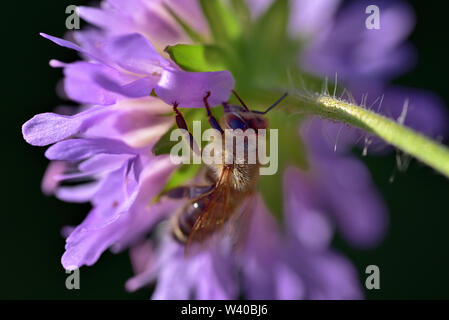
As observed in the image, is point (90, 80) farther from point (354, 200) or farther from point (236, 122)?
point (354, 200)

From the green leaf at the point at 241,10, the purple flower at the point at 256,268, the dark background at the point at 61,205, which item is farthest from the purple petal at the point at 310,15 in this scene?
the purple flower at the point at 256,268

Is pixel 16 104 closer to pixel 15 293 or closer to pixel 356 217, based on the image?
pixel 15 293

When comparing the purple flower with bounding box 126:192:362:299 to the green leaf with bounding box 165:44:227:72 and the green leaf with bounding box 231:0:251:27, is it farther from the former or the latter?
the green leaf with bounding box 231:0:251:27

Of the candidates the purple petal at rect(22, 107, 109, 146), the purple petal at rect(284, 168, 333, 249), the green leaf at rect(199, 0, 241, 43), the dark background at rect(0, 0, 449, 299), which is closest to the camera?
the purple petal at rect(22, 107, 109, 146)

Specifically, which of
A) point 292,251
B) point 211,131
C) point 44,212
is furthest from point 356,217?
point 44,212

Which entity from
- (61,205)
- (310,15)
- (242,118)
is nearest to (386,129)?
(242,118)

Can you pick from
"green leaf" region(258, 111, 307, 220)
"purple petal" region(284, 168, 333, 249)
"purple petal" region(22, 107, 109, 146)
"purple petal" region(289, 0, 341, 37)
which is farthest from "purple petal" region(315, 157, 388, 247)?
"purple petal" region(22, 107, 109, 146)

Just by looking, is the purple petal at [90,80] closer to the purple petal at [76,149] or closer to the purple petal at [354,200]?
the purple petal at [76,149]
